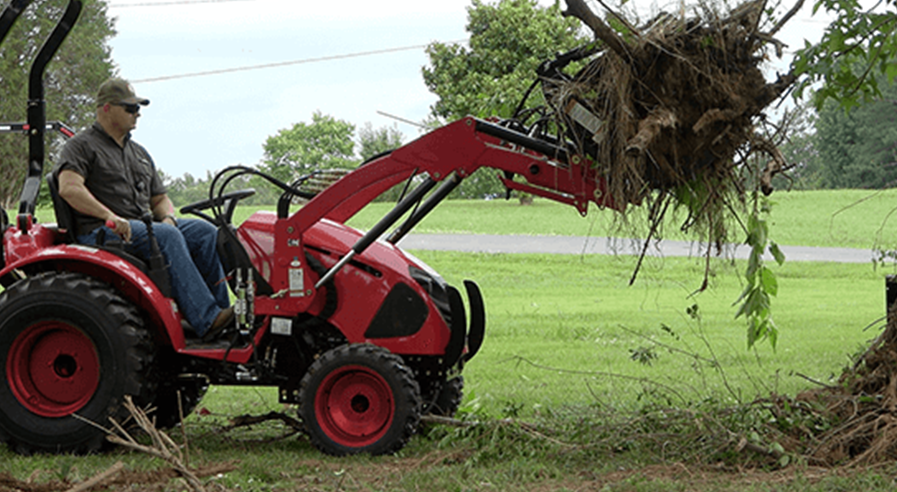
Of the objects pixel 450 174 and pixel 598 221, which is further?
pixel 598 221

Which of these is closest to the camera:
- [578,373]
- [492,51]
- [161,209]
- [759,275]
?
[759,275]

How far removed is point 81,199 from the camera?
6457mm

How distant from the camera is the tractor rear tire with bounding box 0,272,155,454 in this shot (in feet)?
20.9

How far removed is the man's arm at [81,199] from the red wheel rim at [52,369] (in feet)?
2.19

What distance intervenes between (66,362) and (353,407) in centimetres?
176

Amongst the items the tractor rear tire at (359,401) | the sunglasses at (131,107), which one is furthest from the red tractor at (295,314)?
the sunglasses at (131,107)

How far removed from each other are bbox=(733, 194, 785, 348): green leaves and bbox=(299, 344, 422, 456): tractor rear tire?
2.16 meters

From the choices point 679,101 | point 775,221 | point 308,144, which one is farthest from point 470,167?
point 308,144

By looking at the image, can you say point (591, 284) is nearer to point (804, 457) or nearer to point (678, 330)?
point (678, 330)

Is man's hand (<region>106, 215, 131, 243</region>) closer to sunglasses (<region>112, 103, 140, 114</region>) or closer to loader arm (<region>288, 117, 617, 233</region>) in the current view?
sunglasses (<region>112, 103, 140, 114</region>)

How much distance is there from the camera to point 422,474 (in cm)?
570

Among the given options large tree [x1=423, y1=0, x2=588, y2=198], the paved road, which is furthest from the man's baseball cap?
large tree [x1=423, y1=0, x2=588, y2=198]

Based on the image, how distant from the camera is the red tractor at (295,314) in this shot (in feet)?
20.5

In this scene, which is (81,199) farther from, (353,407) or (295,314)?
(353,407)
